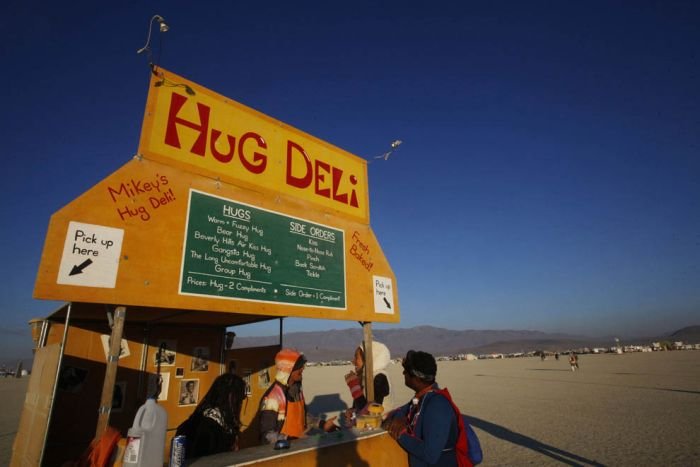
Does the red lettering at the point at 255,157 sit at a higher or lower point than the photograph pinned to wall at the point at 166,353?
higher

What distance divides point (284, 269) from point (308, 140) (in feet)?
8.45

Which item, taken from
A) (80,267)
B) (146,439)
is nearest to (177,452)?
(146,439)

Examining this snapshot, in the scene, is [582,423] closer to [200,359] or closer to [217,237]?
[200,359]

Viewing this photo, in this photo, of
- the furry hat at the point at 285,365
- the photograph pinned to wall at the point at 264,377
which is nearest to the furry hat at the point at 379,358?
the furry hat at the point at 285,365

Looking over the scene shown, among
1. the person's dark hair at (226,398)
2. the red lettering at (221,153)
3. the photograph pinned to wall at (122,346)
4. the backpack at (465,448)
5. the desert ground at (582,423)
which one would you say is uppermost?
the red lettering at (221,153)

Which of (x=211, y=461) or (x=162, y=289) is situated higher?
(x=162, y=289)

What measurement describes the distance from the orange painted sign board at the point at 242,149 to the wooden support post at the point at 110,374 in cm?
203

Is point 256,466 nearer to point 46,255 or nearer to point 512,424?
point 46,255

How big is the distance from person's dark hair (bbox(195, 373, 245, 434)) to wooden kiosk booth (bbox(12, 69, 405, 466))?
0.82m

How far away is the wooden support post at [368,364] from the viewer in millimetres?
6122

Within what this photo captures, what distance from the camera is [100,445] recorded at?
3.20 metres

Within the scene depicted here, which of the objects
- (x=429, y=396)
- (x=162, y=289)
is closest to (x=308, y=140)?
(x=162, y=289)

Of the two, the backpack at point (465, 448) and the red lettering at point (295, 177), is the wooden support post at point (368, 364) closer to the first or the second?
the red lettering at point (295, 177)

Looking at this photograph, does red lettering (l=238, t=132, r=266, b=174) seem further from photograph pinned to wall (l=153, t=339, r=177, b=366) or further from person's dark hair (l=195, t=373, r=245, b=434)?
photograph pinned to wall (l=153, t=339, r=177, b=366)
